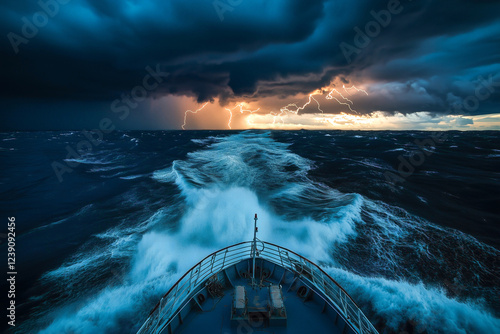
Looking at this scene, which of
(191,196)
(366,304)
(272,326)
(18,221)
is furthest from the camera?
(191,196)

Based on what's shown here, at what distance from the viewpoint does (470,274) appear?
33.3 feet

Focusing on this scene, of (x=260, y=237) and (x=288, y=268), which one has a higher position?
(x=288, y=268)

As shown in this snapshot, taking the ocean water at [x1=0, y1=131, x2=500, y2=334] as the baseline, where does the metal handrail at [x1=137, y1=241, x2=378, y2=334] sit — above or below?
above

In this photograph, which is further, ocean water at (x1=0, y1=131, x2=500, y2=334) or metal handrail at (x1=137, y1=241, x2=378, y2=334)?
ocean water at (x1=0, y1=131, x2=500, y2=334)

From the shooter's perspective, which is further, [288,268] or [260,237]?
[260,237]

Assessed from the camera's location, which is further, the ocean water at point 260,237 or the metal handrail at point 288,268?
the ocean water at point 260,237

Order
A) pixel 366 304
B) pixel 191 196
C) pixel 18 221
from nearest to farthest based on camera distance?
1. pixel 366 304
2. pixel 18 221
3. pixel 191 196

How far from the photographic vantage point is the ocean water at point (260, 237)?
8.70m

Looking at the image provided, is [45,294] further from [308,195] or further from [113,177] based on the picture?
[113,177]

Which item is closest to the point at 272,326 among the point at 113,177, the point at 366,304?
the point at 366,304

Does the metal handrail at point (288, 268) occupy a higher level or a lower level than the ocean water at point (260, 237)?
higher

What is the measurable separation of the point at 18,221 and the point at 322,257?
2558 cm

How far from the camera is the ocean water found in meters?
8.70

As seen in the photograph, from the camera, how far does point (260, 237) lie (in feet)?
47.3
